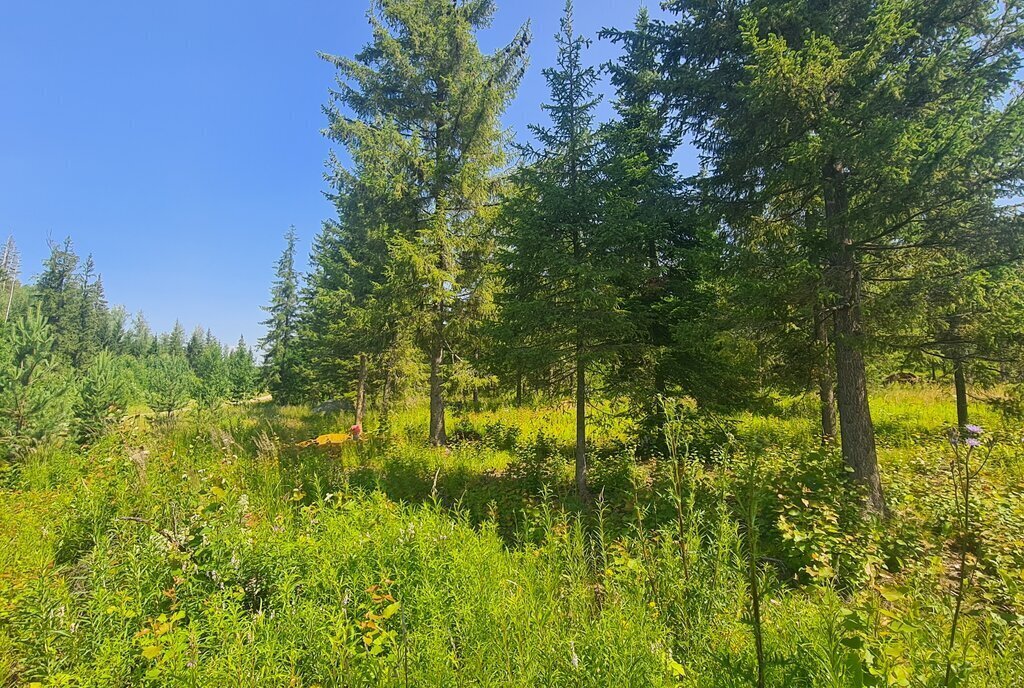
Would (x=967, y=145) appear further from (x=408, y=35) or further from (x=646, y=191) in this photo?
(x=408, y=35)

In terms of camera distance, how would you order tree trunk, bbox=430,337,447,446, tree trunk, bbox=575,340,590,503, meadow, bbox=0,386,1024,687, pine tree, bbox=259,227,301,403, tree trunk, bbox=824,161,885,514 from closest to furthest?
meadow, bbox=0,386,1024,687, tree trunk, bbox=824,161,885,514, tree trunk, bbox=575,340,590,503, tree trunk, bbox=430,337,447,446, pine tree, bbox=259,227,301,403

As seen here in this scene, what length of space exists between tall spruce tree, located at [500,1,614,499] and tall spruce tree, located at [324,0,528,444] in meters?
2.82

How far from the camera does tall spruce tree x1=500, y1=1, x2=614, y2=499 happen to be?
6066mm

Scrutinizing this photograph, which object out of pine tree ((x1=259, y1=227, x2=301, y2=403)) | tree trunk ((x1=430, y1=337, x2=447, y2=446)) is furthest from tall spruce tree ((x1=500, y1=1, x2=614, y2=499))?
pine tree ((x1=259, y1=227, x2=301, y2=403))

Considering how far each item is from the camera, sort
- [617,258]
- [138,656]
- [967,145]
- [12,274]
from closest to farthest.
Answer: [138,656] → [967,145] → [617,258] → [12,274]

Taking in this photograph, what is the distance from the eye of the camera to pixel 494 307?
31.1 feet

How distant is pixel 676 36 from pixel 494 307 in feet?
20.8

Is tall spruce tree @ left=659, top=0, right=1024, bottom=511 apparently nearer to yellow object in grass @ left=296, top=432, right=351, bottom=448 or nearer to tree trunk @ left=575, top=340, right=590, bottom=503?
tree trunk @ left=575, top=340, right=590, bottom=503

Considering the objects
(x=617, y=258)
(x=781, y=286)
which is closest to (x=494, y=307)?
(x=617, y=258)

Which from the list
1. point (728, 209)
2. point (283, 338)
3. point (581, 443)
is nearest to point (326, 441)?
point (581, 443)

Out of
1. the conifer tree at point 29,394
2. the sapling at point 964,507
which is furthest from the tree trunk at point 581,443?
the conifer tree at point 29,394

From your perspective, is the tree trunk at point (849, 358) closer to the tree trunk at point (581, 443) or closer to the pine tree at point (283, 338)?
the tree trunk at point (581, 443)

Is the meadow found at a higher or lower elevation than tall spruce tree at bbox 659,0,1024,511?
lower

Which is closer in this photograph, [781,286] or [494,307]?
[781,286]
